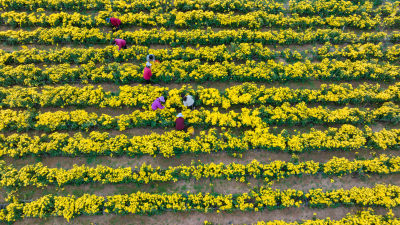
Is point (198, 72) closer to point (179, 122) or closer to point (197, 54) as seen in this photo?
point (197, 54)

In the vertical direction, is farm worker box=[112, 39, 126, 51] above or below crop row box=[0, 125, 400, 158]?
above

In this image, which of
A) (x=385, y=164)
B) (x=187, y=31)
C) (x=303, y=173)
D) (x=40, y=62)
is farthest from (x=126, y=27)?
(x=385, y=164)

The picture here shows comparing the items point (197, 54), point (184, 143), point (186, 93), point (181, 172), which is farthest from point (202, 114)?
point (197, 54)

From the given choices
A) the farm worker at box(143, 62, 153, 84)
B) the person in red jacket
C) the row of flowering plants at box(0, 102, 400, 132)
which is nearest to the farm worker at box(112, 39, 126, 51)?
the person in red jacket

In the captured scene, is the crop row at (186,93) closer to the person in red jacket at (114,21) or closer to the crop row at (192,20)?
the person in red jacket at (114,21)

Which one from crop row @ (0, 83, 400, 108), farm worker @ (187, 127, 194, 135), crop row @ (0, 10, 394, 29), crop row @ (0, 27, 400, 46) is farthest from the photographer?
crop row @ (0, 10, 394, 29)

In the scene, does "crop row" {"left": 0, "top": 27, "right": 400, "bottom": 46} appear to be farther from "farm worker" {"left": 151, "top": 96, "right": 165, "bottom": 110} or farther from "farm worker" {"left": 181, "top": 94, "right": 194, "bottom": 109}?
"farm worker" {"left": 181, "top": 94, "right": 194, "bottom": 109}

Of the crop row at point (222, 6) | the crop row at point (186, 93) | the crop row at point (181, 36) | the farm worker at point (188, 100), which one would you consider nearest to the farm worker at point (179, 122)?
the farm worker at point (188, 100)
